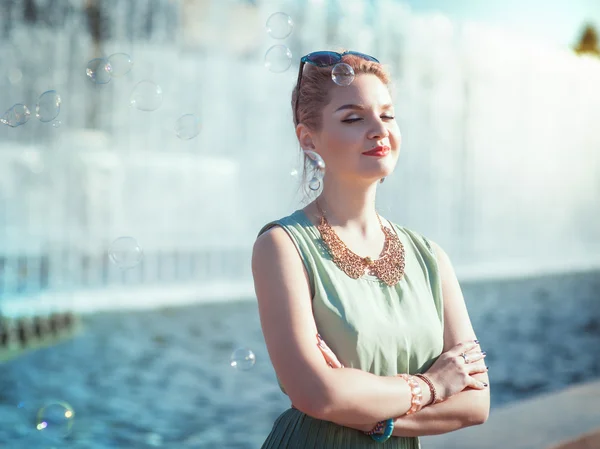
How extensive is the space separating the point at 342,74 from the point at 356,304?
0.48 m

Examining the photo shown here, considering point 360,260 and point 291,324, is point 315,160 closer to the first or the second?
point 360,260

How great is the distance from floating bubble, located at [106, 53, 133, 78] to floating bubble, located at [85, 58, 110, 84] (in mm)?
16

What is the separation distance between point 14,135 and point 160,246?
3.46m

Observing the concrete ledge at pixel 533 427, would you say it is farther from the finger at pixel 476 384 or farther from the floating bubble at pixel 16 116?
the floating bubble at pixel 16 116

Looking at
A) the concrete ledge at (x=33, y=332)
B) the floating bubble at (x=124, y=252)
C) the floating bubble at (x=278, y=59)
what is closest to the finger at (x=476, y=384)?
the floating bubble at (x=278, y=59)

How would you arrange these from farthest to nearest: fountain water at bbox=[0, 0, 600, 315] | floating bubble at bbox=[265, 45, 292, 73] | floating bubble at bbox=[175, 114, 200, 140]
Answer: fountain water at bbox=[0, 0, 600, 315]
floating bubble at bbox=[175, 114, 200, 140]
floating bubble at bbox=[265, 45, 292, 73]

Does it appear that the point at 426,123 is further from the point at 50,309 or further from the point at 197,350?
the point at 197,350

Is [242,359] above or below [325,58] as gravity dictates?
below

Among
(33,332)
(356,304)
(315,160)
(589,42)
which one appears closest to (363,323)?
(356,304)

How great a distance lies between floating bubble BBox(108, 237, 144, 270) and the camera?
2.95m

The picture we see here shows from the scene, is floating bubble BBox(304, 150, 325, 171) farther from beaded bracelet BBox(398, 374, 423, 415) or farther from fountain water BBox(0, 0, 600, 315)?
fountain water BBox(0, 0, 600, 315)

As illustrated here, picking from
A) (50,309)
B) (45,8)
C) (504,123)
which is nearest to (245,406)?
(50,309)

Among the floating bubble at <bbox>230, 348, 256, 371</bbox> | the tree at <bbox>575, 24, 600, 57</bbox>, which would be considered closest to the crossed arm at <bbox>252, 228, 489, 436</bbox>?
the floating bubble at <bbox>230, 348, 256, 371</bbox>

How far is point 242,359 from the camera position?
97.9 inches
